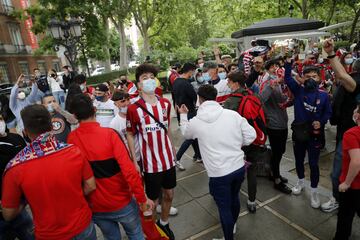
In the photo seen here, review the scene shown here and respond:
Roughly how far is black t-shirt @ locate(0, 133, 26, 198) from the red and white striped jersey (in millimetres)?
1098

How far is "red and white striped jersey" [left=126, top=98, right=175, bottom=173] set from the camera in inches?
114

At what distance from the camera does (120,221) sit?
94.0 inches

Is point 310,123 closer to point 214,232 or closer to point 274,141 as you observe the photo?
point 274,141

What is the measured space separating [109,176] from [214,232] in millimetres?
1739

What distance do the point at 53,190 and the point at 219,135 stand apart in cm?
151

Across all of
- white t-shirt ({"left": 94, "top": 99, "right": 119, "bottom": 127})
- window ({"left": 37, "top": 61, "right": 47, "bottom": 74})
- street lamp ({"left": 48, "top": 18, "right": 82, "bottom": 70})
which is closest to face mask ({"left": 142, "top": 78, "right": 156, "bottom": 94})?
white t-shirt ({"left": 94, "top": 99, "right": 119, "bottom": 127})

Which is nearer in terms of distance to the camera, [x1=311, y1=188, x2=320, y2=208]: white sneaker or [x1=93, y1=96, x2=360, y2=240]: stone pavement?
[x1=93, y1=96, x2=360, y2=240]: stone pavement

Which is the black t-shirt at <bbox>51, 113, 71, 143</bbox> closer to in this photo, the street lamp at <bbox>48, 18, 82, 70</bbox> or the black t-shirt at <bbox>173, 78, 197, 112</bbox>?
the black t-shirt at <bbox>173, 78, 197, 112</bbox>

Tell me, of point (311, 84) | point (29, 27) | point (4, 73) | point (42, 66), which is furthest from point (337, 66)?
point (42, 66)

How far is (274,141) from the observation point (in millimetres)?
3967

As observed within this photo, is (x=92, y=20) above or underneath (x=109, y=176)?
above

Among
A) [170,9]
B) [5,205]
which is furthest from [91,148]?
[170,9]

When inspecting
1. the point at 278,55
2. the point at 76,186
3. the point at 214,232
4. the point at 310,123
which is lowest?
the point at 214,232

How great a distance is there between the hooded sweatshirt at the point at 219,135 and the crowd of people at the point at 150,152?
1cm
